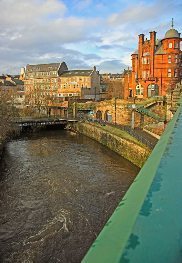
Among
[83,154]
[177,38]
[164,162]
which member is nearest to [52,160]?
[83,154]

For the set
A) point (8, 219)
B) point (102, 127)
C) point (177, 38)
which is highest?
point (177, 38)

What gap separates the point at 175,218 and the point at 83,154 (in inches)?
1222

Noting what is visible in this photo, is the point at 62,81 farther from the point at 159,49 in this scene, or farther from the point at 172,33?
the point at 172,33

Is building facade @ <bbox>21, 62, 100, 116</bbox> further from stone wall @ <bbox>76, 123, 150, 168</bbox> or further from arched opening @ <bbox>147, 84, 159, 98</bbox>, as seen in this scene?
stone wall @ <bbox>76, 123, 150, 168</bbox>

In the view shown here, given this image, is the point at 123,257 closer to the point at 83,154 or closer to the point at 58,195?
the point at 58,195

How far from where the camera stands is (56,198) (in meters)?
19.2

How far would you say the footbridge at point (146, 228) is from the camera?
143cm

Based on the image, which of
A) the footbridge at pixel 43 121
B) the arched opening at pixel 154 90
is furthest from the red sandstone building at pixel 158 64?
the footbridge at pixel 43 121

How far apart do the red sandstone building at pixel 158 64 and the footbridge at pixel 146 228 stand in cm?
4831

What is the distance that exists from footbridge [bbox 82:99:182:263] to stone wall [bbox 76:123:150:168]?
23.6 metres

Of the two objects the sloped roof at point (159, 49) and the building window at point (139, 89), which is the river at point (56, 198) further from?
the sloped roof at point (159, 49)

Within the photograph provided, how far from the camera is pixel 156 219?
175 centimetres

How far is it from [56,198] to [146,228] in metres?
18.2

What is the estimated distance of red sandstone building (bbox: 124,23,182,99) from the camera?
49281mm
